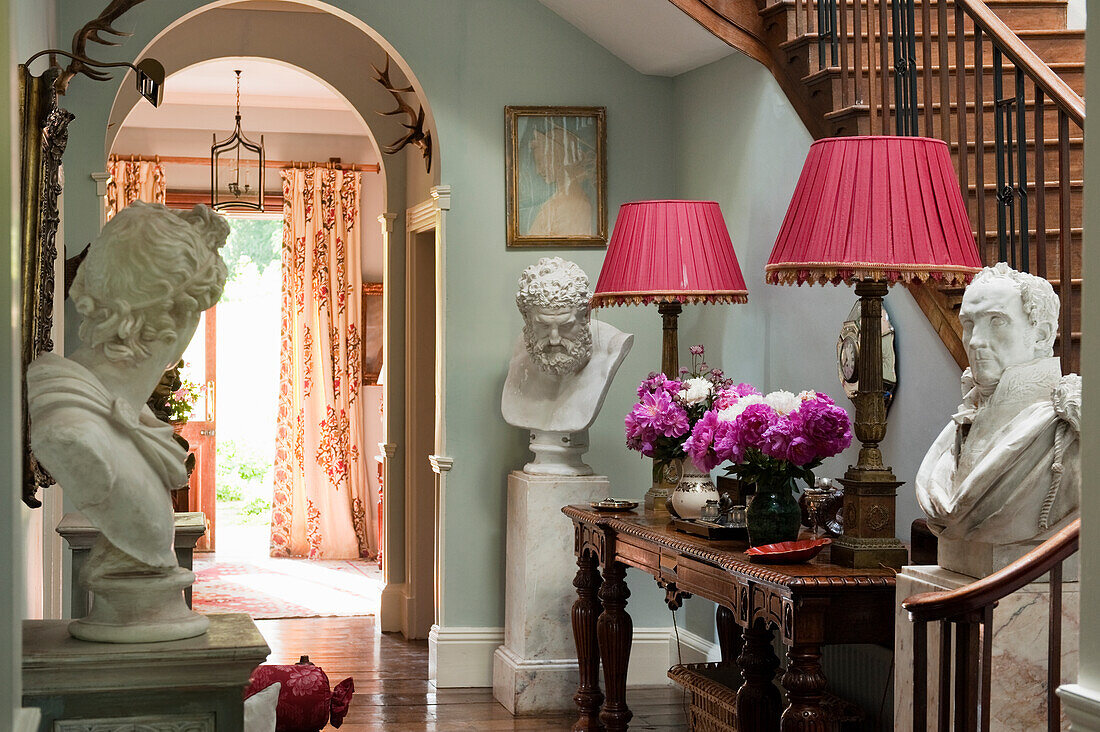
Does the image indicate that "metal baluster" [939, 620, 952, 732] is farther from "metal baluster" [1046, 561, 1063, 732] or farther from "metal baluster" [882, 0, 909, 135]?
"metal baluster" [882, 0, 909, 135]

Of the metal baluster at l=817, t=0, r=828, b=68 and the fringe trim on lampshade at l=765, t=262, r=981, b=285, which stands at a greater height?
the metal baluster at l=817, t=0, r=828, b=68

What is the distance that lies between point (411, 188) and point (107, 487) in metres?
4.74

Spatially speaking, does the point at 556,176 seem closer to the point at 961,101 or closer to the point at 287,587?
the point at 961,101

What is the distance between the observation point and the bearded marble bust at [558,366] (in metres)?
4.87

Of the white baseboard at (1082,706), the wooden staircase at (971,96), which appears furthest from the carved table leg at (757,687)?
the white baseboard at (1082,706)

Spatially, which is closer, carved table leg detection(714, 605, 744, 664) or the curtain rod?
carved table leg detection(714, 605, 744, 664)

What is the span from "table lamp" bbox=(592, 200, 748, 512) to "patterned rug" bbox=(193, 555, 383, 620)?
9.69 feet

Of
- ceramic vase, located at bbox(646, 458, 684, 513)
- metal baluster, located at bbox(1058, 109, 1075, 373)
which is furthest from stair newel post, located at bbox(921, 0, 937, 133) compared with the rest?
ceramic vase, located at bbox(646, 458, 684, 513)

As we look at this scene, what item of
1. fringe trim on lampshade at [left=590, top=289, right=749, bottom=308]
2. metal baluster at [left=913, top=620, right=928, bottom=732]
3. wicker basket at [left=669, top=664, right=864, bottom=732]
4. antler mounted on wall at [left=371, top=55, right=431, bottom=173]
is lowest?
wicker basket at [left=669, top=664, right=864, bottom=732]

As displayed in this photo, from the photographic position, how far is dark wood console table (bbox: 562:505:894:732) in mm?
3094

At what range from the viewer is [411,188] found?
6473 mm

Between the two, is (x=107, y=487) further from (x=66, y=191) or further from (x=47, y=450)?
(x=66, y=191)

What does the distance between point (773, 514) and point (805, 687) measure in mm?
542

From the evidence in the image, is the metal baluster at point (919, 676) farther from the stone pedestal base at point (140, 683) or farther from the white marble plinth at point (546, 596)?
the white marble plinth at point (546, 596)
